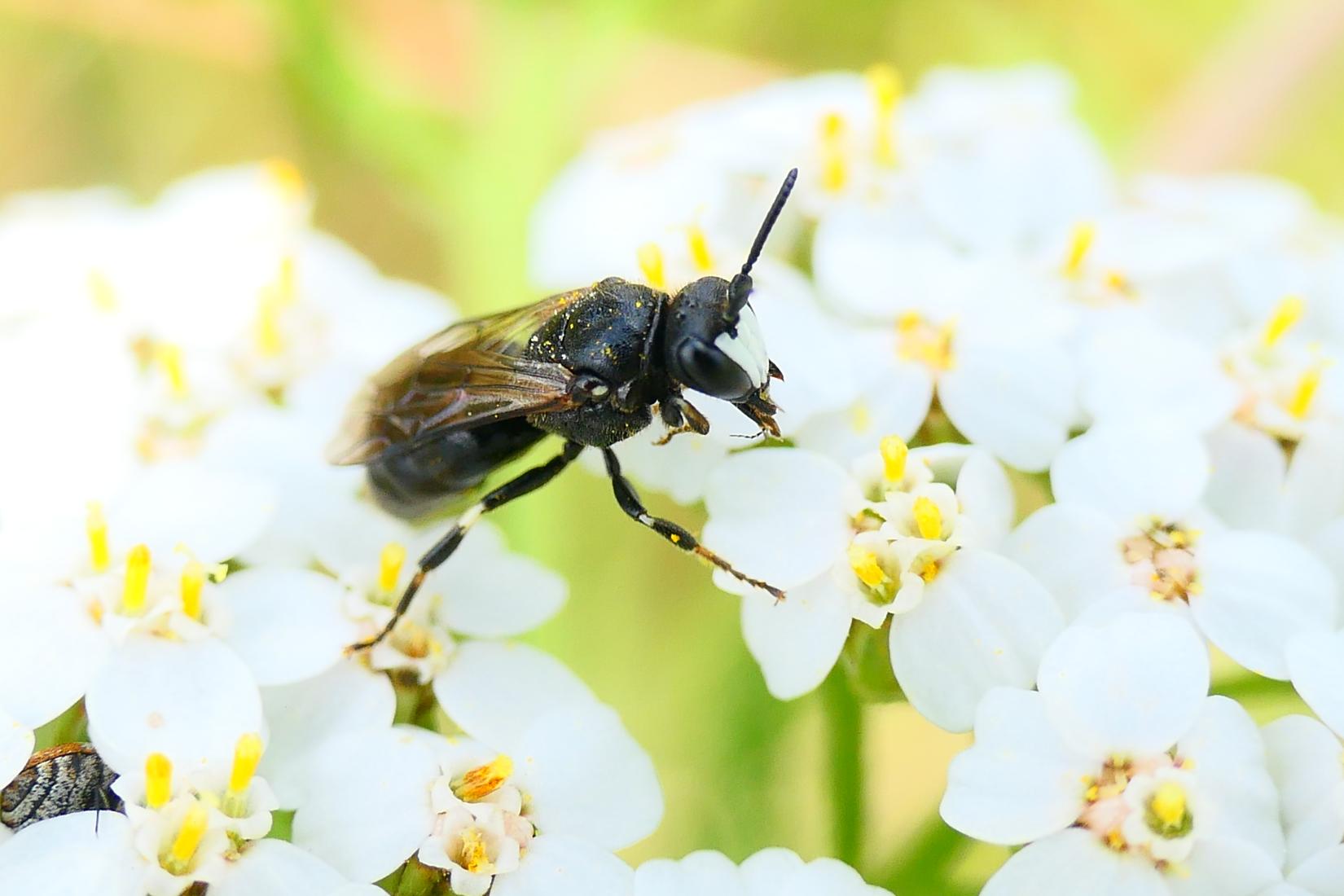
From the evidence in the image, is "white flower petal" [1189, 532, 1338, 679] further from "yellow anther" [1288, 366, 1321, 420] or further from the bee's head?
the bee's head

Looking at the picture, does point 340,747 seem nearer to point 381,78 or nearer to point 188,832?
point 188,832

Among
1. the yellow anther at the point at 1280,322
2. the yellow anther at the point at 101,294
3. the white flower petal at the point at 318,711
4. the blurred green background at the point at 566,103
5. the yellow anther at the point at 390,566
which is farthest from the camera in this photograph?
the blurred green background at the point at 566,103

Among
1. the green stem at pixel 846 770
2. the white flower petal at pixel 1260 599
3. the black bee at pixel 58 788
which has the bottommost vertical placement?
the green stem at pixel 846 770

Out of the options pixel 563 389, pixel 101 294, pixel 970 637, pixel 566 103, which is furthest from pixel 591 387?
pixel 566 103

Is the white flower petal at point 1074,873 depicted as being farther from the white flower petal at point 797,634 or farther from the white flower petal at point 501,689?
the white flower petal at point 501,689

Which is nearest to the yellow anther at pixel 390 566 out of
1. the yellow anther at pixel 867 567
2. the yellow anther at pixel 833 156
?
the yellow anther at pixel 867 567

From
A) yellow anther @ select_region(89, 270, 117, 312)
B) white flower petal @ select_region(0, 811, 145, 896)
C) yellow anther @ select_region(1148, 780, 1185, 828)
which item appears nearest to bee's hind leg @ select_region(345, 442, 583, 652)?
white flower petal @ select_region(0, 811, 145, 896)
